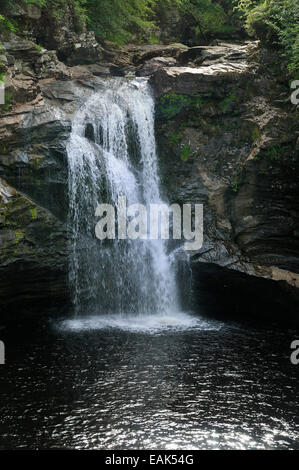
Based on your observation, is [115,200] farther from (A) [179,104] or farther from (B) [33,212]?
(A) [179,104]

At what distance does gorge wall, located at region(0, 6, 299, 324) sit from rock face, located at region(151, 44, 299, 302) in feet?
0.10

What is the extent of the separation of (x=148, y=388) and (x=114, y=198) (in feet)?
19.7

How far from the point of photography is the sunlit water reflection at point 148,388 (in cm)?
587

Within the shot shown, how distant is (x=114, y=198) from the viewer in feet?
38.7

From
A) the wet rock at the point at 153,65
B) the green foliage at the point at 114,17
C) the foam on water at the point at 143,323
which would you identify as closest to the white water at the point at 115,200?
the foam on water at the point at 143,323

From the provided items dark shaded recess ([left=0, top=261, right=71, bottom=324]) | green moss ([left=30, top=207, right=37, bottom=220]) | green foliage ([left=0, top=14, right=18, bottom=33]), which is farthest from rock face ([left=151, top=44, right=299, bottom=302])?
green foliage ([left=0, top=14, right=18, bottom=33])

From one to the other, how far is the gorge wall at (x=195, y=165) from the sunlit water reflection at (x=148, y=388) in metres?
1.67

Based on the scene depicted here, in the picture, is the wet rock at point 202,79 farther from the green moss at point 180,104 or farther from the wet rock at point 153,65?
the wet rock at point 153,65

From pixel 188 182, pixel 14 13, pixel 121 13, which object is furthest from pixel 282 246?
pixel 121 13

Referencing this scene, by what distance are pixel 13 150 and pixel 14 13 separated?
16.4 ft

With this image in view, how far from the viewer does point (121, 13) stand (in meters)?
16.7

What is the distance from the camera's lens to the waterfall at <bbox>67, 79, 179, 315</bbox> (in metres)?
11.2

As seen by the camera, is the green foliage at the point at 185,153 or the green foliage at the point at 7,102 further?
the green foliage at the point at 185,153

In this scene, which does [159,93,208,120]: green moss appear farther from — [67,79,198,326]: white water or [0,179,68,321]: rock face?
[0,179,68,321]: rock face
